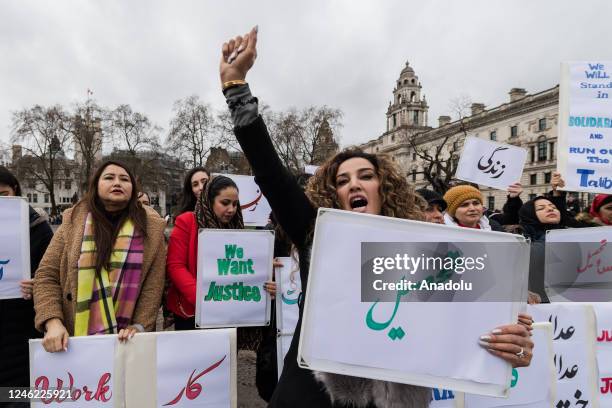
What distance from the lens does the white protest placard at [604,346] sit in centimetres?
281

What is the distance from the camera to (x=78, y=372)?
2.20 meters

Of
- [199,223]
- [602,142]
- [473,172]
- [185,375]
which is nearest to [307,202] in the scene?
[185,375]

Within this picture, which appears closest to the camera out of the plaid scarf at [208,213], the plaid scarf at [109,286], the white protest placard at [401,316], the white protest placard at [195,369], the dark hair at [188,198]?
the white protest placard at [401,316]

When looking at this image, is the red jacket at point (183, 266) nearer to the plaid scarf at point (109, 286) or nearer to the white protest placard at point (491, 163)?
the plaid scarf at point (109, 286)

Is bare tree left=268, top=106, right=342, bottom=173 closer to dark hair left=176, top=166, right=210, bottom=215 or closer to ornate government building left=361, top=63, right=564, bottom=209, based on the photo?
ornate government building left=361, top=63, right=564, bottom=209

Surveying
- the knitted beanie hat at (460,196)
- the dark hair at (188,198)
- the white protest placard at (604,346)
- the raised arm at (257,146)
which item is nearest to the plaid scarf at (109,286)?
the raised arm at (257,146)

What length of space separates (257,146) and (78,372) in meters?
1.68

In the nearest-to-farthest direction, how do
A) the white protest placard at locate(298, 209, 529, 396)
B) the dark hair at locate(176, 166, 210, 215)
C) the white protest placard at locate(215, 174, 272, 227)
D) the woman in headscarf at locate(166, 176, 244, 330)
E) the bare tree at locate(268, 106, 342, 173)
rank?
1. the white protest placard at locate(298, 209, 529, 396)
2. the woman in headscarf at locate(166, 176, 244, 330)
3. the dark hair at locate(176, 166, 210, 215)
4. the white protest placard at locate(215, 174, 272, 227)
5. the bare tree at locate(268, 106, 342, 173)

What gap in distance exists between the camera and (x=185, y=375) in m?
2.44

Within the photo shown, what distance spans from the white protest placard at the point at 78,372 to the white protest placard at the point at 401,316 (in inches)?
57.5

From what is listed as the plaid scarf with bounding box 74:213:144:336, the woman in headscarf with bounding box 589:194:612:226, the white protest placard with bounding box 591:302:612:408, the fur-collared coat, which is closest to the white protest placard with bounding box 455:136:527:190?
the woman in headscarf with bounding box 589:194:612:226

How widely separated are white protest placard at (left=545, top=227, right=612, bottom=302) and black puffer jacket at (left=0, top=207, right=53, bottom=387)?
340 cm

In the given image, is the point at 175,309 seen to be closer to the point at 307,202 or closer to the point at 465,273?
the point at 307,202

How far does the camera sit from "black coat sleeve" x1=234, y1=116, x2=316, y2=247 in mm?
1377
